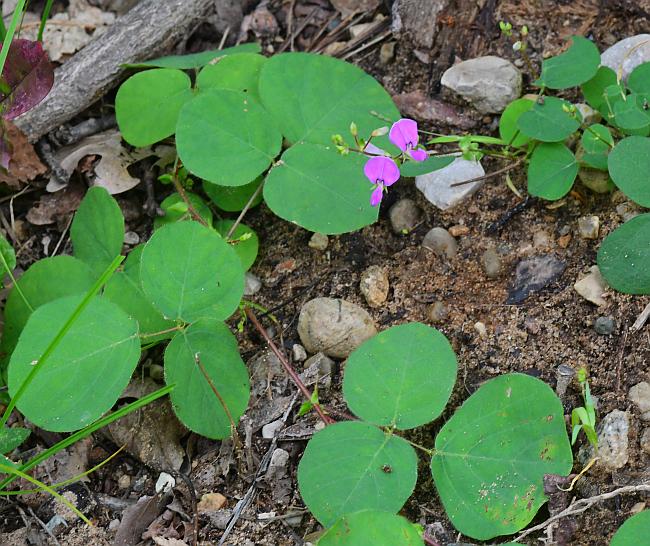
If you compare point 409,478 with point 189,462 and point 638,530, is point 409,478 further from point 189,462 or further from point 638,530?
point 189,462

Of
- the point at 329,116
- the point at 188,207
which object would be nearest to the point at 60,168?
the point at 188,207

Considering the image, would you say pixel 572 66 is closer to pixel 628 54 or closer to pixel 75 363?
pixel 628 54

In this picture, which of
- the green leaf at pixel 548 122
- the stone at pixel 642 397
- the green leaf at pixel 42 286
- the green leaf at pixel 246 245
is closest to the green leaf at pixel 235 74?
the green leaf at pixel 246 245

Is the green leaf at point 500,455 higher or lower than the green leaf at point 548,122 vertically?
lower

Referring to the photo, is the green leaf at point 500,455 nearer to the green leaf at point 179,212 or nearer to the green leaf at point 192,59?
the green leaf at point 179,212

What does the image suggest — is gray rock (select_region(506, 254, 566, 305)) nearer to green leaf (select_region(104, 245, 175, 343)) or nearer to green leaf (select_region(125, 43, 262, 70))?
green leaf (select_region(104, 245, 175, 343))

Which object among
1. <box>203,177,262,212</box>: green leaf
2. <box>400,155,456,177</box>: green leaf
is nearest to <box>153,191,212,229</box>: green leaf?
<box>203,177,262,212</box>: green leaf

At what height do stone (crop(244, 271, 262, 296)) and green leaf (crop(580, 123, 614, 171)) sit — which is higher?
green leaf (crop(580, 123, 614, 171))
